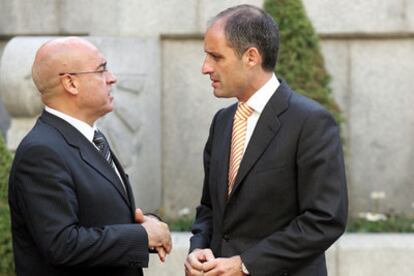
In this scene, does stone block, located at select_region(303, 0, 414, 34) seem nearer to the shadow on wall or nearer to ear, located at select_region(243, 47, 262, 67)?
the shadow on wall

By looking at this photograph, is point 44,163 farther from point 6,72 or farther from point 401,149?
point 401,149

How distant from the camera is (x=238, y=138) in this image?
13.4 feet

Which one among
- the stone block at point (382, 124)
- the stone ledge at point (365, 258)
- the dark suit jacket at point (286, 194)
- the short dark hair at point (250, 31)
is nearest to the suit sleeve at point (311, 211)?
the dark suit jacket at point (286, 194)

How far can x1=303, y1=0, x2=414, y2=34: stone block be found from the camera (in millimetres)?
7750

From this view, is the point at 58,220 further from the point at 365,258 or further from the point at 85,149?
the point at 365,258

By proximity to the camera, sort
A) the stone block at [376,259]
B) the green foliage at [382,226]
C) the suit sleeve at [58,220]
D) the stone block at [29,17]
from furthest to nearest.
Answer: the stone block at [29,17] → the green foliage at [382,226] → the stone block at [376,259] → the suit sleeve at [58,220]

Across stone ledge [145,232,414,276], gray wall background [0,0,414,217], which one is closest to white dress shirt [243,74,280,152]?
stone ledge [145,232,414,276]

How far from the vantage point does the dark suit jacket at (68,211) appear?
12.3 feet

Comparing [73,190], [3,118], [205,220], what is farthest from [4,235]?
[73,190]

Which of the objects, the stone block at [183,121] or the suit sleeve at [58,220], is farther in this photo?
the stone block at [183,121]

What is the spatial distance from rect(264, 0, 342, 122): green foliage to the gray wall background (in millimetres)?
577

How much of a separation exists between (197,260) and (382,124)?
4160 mm

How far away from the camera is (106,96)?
4086 millimetres

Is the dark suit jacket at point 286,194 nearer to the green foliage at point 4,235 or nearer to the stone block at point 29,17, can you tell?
the green foliage at point 4,235
